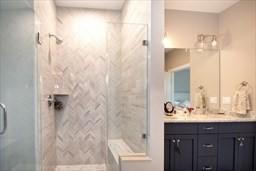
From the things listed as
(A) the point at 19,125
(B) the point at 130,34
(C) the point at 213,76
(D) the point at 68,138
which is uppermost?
(B) the point at 130,34

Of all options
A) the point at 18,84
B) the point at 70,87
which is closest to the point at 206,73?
the point at 70,87

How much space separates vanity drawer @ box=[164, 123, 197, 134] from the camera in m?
2.73

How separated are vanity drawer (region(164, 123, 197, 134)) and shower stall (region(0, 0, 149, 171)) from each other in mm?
347

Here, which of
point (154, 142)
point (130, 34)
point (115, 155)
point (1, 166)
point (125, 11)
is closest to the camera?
point (1, 166)

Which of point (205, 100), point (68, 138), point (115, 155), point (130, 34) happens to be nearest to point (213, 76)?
point (205, 100)

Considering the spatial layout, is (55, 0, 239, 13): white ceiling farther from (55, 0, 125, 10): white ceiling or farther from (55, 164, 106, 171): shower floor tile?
(55, 164, 106, 171): shower floor tile

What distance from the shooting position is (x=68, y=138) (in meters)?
3.68

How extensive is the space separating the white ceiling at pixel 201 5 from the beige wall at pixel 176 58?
674 mm

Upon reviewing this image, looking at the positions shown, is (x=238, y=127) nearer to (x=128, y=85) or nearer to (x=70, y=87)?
(x=128, y=85)

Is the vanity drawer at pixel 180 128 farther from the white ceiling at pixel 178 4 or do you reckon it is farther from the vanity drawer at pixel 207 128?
the white ceiling at pixel 178 4

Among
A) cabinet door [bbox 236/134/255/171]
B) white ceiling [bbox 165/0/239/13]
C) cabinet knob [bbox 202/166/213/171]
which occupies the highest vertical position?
white ceiling [bbox 165/0/239/13]

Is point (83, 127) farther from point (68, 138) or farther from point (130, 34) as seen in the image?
point (130, 34)

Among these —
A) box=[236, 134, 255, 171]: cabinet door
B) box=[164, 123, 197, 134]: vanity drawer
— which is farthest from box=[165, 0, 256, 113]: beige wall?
box=[164, 123, 197, 134]: vanity drawer

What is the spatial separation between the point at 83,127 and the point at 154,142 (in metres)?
1.67
